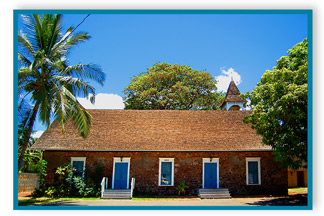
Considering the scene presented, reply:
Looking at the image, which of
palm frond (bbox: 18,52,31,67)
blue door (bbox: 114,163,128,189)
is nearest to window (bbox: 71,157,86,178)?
blue door (bbox: 114,163,128,189)

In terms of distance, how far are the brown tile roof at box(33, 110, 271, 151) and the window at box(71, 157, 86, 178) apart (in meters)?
0.71

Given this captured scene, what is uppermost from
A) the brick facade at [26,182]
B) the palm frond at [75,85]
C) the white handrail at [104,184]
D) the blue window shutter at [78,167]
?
the palm frond at [75,85]

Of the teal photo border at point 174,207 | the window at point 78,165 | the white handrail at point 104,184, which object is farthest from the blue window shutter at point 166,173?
the teal photo border at point 174,207

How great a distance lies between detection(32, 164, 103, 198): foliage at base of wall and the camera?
14.9 metres

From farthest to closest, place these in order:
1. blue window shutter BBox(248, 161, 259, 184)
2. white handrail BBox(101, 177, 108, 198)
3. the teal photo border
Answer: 1. blue window shutter BBox(248, 161, 259, 184)
2. white handrail BBox(101, 177, 108, 198)
3. the teal photo border

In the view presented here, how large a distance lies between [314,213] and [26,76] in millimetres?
10718

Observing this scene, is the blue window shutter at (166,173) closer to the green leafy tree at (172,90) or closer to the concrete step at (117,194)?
the concrete step at (117,194)

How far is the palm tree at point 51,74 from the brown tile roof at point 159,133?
360 cm

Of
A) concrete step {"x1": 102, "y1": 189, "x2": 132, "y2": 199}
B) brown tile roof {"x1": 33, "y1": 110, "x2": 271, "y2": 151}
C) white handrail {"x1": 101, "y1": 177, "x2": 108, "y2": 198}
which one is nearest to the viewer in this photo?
concrete step {"x1": 102, "y1": 189, "x2": 132, "y2": 199}

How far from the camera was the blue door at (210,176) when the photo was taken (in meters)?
15.6

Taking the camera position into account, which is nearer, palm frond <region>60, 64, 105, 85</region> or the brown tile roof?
palm frond <region>60, 64, 105, 85</region>

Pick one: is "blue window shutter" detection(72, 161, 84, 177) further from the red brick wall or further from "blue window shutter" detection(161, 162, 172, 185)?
"blue window shutter" detection(161, 162, 172, 185)

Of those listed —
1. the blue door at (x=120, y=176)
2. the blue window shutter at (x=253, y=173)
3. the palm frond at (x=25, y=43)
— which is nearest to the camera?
the palm frond at (x=25, y=43)
